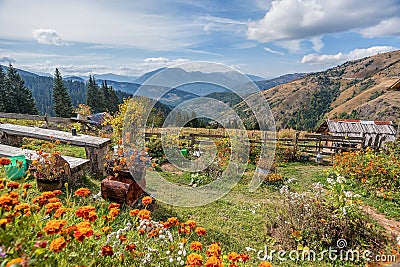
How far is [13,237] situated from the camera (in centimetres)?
125

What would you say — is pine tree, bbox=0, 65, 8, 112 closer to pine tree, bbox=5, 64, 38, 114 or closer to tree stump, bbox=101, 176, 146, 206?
pine tree, bbox=5, 64, 38, 114

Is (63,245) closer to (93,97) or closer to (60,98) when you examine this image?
(60,98)

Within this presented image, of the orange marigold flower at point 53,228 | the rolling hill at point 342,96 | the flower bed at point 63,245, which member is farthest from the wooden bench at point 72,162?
the rolling hill at point 342,96

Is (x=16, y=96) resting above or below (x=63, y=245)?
above

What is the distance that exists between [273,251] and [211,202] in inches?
68.4

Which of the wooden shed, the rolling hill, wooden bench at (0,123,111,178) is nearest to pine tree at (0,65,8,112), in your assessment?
wooden bench at (0,123,111,178)

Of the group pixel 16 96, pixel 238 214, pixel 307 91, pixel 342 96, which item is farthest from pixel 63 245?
pixel 307 91

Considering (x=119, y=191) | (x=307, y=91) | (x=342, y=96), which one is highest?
(x=307, y=91)

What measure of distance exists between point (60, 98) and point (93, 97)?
624cm

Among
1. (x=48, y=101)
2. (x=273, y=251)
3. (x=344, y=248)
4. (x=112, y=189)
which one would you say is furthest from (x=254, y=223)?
(x=48, y=101)

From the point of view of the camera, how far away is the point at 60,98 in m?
30.4

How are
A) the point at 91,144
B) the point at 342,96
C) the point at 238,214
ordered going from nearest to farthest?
the point at 238,214 → the point at 91,144 → the point at 342,96

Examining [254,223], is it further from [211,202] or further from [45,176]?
[45,176]

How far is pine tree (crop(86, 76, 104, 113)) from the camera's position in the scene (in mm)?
35844
